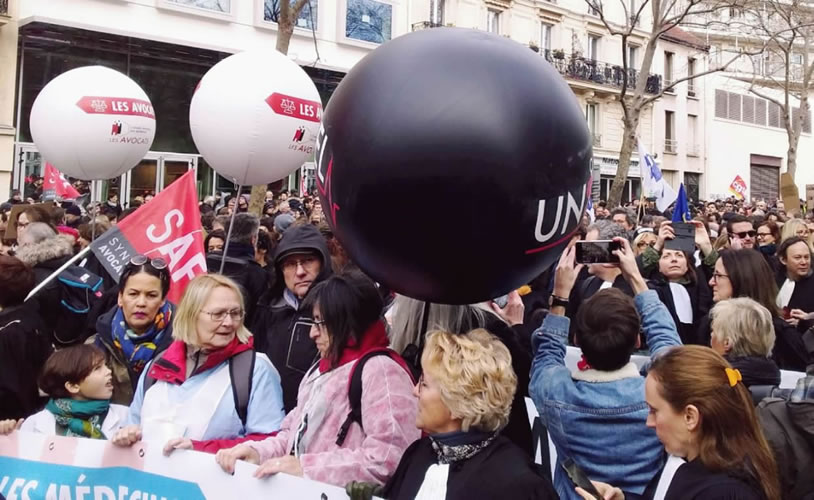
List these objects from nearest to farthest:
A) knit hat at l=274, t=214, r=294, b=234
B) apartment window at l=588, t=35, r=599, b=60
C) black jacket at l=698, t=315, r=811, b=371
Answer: black jacket at l=698, t=315, r=811, b=371 → knit hat at l=274, t=214, r=294, b=234 → apartment window at l=588, t=35, r=599, b=60

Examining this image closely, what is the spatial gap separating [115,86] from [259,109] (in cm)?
176

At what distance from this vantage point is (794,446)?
2.46 meters

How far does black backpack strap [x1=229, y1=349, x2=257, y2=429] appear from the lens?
2.78 m

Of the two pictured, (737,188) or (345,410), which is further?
(737,188)

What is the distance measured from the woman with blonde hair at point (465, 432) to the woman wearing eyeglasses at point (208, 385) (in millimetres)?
859

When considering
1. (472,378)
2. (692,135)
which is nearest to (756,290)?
(472,378)

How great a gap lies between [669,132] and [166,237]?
34200 millimetres

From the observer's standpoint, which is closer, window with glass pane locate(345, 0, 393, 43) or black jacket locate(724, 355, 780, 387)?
black jacket locate(724, 355, 780, 387)

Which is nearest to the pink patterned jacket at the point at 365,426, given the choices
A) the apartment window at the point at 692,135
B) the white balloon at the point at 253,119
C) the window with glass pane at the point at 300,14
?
the white balloon at the point at 253,119

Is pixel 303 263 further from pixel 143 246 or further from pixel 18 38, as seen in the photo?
pixel 18 38

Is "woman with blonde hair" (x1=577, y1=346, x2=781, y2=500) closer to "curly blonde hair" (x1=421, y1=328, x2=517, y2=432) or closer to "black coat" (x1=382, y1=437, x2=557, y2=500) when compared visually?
"black coat" (x1=382, y1=437, x2=557, y2=500)

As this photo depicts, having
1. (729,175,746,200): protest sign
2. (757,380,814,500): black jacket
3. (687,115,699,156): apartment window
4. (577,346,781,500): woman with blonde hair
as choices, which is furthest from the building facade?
(577,346,781,500): woman with blonde hair

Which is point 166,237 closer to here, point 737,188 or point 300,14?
point 300,14

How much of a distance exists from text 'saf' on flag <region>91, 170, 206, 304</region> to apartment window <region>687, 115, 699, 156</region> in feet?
114
